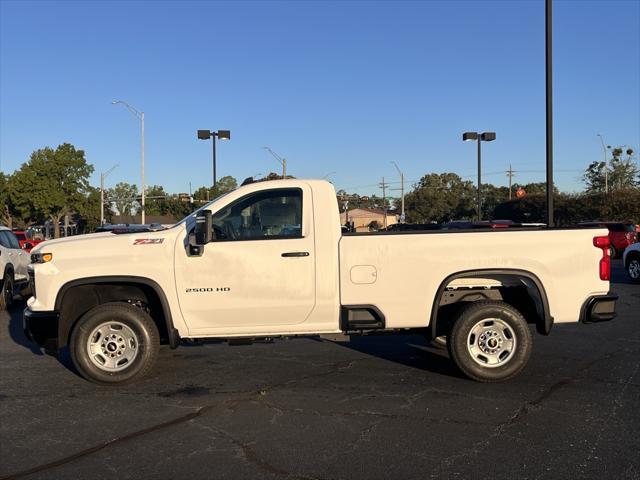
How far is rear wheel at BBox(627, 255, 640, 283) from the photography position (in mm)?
15500

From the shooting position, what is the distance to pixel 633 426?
4742 millimetres

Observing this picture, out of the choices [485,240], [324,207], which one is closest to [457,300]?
[485,240]

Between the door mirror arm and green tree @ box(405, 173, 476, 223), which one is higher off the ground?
green tree @ box(405, 173, 476, 223)

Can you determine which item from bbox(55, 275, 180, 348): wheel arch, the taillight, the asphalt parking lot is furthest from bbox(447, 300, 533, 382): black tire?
bbox(55, 275, 180, 348): wheel arch

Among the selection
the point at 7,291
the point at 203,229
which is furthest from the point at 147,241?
the point at 7,291

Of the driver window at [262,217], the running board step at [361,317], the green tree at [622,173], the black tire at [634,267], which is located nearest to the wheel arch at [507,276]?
the running board step at [361,317]

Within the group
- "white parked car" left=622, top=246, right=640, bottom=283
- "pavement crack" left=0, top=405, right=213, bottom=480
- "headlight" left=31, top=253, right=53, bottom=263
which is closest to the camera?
"pavement crack" left=0, top=405, right=213, bottom=480

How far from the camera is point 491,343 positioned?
6.04 m

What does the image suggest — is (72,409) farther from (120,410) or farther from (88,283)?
(88,283)

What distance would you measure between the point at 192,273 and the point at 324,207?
1525 millimetres

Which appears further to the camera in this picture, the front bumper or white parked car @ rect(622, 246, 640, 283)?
white parked car @ rect(622, 246, 640, 283)

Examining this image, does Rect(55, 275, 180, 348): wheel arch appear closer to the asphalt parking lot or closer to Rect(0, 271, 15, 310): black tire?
the asphalt parking lot

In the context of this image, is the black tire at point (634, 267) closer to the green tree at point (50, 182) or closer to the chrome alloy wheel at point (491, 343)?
the chrome alloy wheel at point (491, 343)

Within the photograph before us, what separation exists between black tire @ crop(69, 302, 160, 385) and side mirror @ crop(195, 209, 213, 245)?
109 cm
